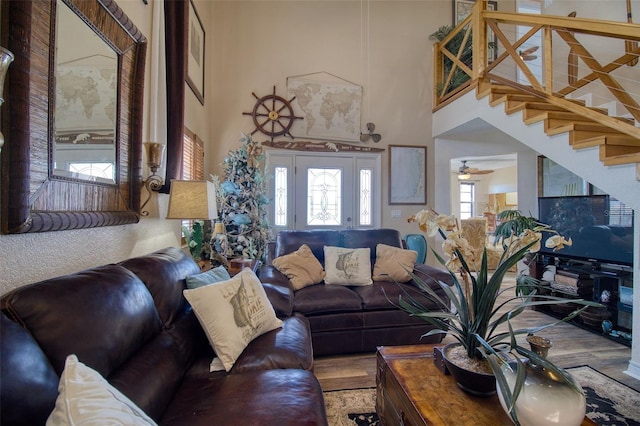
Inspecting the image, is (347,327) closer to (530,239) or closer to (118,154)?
(530,239)

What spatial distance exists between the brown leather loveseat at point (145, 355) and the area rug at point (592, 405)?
1.62 ft

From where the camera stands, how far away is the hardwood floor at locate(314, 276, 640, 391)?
205 centimetres

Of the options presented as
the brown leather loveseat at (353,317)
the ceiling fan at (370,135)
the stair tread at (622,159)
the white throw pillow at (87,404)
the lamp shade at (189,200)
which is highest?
the ceiling fan at (370,135)

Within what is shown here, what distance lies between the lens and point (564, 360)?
92.4 inches

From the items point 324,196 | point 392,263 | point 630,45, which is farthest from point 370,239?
point 630,45

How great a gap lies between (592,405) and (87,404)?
8.57 feet

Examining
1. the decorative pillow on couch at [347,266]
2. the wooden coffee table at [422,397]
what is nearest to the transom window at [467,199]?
the decorative pillow on couch at [347,266]

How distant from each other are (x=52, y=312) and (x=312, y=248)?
2298mm

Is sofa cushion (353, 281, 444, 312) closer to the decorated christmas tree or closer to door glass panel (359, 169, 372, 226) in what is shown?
the decorated christmas tree

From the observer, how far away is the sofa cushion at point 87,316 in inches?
31.5

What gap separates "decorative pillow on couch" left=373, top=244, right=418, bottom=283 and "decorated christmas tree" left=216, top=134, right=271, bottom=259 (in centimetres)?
139

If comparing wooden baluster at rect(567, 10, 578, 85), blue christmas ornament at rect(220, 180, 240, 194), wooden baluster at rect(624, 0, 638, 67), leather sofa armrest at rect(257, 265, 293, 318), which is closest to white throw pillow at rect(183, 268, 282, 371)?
leather sofa armrest at rect(257, 265, 293, 318)

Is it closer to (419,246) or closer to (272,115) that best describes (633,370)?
(419,246)

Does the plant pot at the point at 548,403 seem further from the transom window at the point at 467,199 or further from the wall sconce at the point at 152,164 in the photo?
the transom window at the point at 467,199
